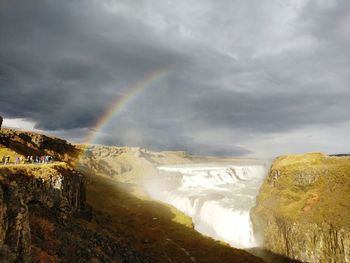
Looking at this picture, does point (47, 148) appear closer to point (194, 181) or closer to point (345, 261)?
point (194, 181)

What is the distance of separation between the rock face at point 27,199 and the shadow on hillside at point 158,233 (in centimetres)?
1311

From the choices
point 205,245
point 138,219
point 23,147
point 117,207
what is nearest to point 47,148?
point 23,147

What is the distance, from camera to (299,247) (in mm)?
56969

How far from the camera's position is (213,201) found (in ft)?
383

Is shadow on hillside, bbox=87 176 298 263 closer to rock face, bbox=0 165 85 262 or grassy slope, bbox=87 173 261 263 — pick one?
grassy slope, bbox=87 173 261 263

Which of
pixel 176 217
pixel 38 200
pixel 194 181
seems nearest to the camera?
pixel 38 200

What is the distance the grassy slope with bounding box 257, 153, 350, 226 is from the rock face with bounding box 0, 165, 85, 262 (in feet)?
131

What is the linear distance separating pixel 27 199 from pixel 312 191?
52.5 m

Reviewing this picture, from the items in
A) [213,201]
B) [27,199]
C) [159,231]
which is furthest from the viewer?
[213,201]

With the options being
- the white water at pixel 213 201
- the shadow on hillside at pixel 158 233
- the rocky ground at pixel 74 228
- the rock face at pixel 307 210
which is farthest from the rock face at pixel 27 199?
the white water at pixel 213 201

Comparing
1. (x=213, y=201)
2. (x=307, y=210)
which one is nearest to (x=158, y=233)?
(x=307, y=210)

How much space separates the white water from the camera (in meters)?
90.2

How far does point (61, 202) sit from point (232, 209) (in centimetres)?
6921

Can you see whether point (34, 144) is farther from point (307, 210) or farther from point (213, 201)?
point (307, 210)
